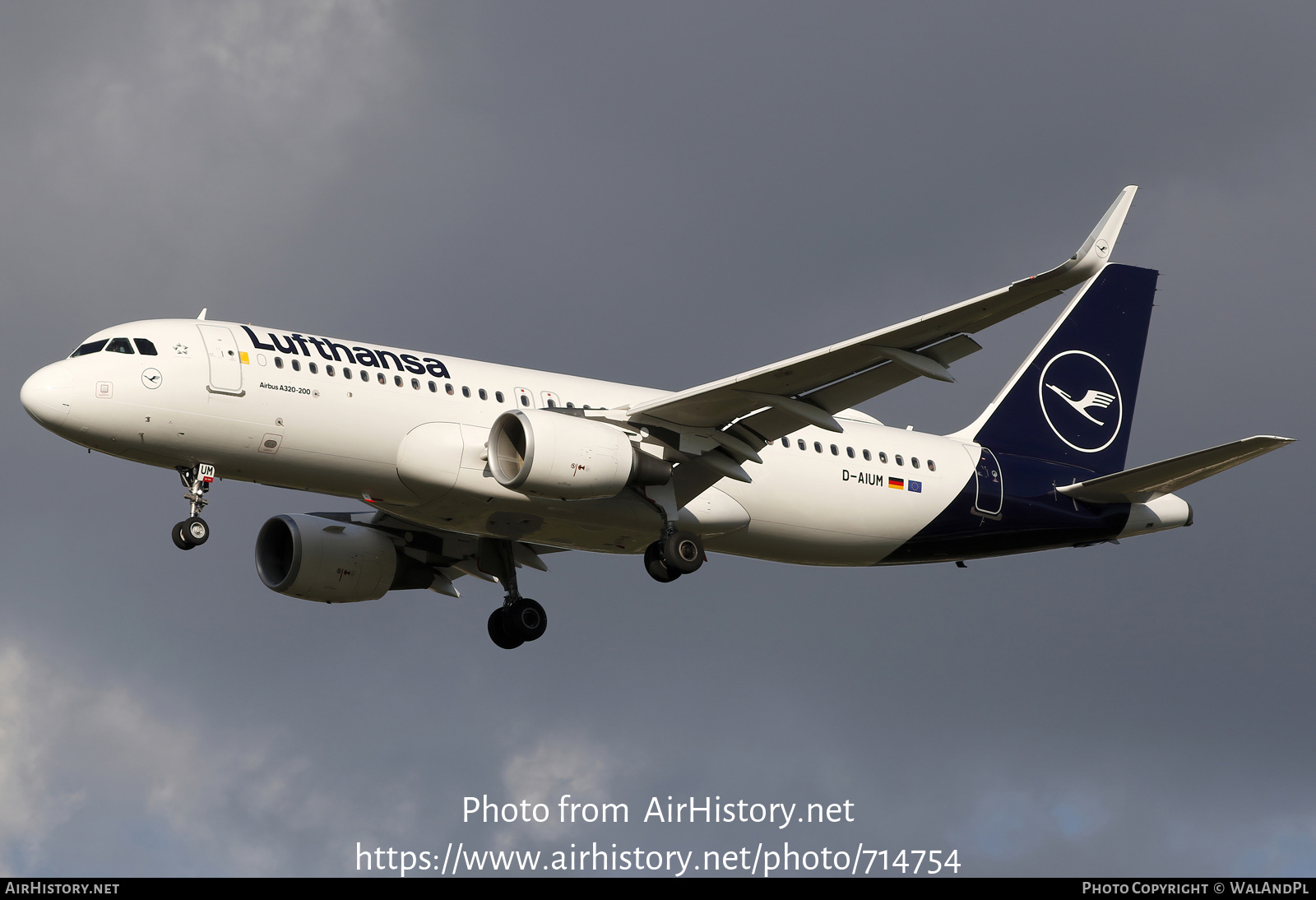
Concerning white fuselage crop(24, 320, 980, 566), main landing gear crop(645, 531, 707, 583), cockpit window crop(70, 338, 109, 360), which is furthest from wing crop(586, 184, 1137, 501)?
cockpit window crop(70, 338, 109, 360)

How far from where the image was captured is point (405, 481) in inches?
1252

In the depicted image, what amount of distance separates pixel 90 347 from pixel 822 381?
13.8 meters

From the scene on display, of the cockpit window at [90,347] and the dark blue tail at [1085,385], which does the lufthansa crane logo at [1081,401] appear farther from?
the cockpit window at [90,347]

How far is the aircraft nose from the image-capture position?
97.9 ft

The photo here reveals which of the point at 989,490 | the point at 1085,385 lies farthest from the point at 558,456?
the point at 1085,385

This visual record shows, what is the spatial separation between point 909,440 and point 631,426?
7790 millimetres

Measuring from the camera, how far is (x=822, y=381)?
104ft

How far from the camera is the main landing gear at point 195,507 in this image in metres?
30.8

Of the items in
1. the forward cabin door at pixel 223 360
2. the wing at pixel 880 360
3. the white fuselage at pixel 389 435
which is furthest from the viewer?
the forward cabin door at pixel 223 360

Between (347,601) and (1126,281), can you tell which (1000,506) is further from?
(347,601)

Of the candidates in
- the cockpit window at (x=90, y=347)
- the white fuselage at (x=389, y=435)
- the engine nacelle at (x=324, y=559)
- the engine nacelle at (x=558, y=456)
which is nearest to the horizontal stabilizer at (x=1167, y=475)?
the white fuselage at (x=389, y=435)

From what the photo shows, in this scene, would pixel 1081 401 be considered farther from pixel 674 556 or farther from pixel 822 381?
pixel 674 556

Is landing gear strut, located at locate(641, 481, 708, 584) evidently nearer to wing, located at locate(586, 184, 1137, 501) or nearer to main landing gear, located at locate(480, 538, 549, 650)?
wing, located at locate(586, 184, 1137, 501)

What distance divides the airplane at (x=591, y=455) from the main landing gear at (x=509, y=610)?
0.04 metres
